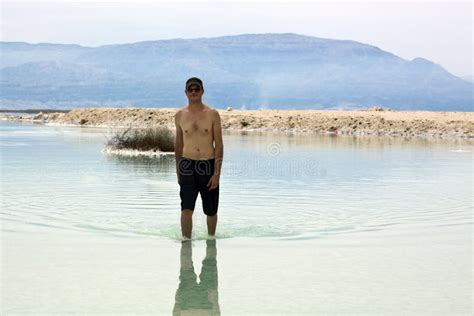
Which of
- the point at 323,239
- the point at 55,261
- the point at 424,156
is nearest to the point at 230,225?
the point at 323,239

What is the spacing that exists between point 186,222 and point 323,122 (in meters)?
39.0

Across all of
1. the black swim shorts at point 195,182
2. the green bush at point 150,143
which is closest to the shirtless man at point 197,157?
the black swim shorts at point 195,182

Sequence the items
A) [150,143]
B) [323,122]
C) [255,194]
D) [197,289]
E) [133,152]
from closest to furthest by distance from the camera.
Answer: [197,289]
[255,194]
[133,152]
[150,143]
[323,122]

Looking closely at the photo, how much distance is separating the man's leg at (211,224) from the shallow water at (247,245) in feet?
0.49

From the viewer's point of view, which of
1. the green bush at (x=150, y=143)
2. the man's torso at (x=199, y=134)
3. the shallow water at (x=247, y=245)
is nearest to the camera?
the shallow water at (x=247, y=245)

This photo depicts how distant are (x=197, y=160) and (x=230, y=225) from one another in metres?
1.46

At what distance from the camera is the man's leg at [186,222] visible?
870 centimetres

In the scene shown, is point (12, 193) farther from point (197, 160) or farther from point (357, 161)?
point (357, 161)

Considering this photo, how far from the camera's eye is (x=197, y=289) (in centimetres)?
647

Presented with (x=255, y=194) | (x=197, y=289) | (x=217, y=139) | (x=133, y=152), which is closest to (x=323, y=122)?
(x=133, y=152)

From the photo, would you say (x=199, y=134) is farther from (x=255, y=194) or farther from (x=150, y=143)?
(x=150, y=143)

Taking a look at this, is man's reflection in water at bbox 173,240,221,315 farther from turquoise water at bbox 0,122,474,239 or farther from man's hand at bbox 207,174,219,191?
turquoise water at bbox 0,122,474,239

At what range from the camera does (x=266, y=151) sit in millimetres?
25625

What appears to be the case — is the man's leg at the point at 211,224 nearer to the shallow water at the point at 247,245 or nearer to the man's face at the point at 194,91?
the shallow water at the point at 247,245
